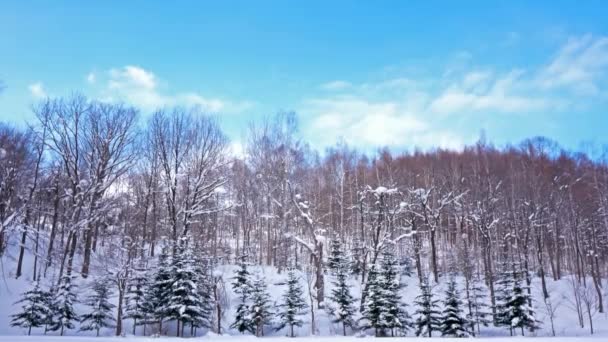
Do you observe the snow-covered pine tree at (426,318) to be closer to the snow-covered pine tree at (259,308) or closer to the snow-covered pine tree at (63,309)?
the snow-covered pine tree at (259,308)

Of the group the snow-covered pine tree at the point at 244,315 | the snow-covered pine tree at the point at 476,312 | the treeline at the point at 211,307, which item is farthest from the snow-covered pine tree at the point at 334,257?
the snow-covered pine tree at the point at 476,312

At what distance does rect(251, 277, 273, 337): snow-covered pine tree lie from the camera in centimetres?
A: 1959

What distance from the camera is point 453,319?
1983 centimetres

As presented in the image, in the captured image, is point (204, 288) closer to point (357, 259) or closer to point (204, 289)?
point (204, 289)

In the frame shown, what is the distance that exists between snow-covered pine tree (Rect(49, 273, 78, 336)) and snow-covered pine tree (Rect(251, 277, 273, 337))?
8618 millimetres

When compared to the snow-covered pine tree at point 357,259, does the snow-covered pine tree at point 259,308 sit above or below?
below

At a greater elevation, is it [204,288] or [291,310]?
[204,288]

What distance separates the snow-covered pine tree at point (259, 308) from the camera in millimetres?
19594

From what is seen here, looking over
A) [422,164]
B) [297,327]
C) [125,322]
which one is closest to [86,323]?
[125,322]

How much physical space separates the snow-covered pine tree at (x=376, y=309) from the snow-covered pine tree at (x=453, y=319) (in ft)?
10.5

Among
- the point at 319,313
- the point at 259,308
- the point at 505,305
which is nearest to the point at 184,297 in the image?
the point at 259,308

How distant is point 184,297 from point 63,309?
5856mm

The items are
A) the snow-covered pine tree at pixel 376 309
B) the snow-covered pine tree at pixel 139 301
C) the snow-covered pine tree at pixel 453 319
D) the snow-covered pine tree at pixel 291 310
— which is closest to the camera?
the snow-covered pine tree at pixel 139 301

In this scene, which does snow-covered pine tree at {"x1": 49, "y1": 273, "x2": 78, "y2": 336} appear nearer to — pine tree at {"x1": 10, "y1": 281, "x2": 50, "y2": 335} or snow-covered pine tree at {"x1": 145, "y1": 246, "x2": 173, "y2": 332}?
pine tree at {"x1": 10, "y1": 281, "x2": 50, "y2": 335}
